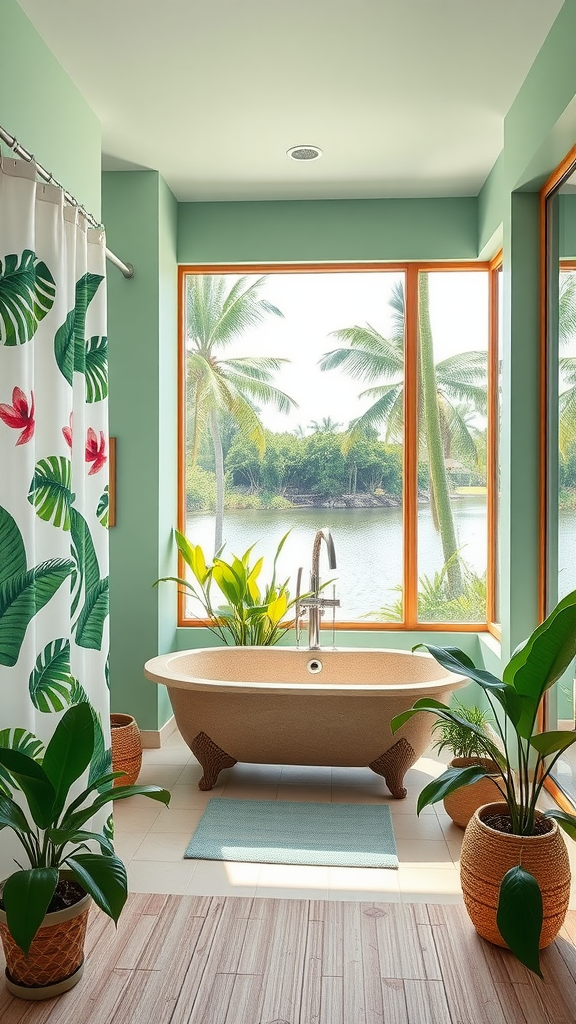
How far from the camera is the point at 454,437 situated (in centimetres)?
485

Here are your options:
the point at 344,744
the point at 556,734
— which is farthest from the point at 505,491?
the point at 556,734

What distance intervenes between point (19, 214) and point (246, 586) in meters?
2.49

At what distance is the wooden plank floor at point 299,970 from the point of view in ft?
7.06

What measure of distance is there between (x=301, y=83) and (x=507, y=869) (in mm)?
2988

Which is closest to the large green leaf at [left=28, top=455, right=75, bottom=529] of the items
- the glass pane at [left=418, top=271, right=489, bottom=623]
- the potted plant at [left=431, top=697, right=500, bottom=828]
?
the potted plant at [left=431, top=697, right=500, bottom=828]

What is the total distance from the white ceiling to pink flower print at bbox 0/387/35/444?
56.8 inches

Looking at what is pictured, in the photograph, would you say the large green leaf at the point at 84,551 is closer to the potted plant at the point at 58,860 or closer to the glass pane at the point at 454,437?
the potted plant at the point at 58,860

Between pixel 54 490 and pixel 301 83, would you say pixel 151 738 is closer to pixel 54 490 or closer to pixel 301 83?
pixel 54 490

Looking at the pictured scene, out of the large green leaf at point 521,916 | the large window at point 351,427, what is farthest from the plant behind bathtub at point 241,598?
the large green leaf at point 521,916

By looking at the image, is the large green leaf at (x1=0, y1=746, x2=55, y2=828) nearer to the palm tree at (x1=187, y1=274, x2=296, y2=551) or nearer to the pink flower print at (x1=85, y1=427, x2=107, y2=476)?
the pink flower print at (x1=85, y1=427, x2=107, y2=476)

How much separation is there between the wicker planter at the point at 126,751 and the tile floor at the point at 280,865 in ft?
0.37

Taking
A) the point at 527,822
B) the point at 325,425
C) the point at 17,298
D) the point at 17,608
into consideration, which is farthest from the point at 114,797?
the point at 325,425

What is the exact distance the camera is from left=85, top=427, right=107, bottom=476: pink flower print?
2947mm

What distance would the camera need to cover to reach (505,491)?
3773 mm
